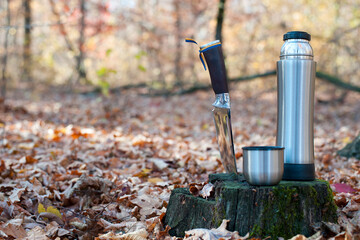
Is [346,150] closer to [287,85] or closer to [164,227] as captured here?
[287,85]

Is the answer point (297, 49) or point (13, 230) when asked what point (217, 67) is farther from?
point (13, 230)

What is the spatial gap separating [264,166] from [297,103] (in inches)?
19.0

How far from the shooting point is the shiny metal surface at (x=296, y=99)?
212 cm

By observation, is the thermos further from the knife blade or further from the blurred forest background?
the blurred forest background

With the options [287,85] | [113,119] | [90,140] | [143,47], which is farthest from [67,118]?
[143,47]

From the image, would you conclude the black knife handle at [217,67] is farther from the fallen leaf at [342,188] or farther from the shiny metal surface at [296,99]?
the fallen leaf at [342,188]

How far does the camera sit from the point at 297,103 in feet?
7.00

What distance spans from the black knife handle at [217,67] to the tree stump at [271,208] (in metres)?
0.61

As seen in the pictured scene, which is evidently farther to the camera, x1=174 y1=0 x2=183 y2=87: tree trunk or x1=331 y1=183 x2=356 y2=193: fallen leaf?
x1=174 y1=0 x2=183 y2=87: tree trunk

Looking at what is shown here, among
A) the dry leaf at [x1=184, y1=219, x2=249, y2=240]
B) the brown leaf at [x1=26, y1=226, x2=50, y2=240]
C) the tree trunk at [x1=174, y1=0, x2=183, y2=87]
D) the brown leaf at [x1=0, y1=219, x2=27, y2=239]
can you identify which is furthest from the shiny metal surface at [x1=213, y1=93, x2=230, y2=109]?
the tree trunk at [x1=174, y1=0, x2=183, y2=87]

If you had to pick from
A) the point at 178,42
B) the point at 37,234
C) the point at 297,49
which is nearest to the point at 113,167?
the point at 37,234

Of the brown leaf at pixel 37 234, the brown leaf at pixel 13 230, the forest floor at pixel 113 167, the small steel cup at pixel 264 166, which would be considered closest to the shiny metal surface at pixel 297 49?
the small steel cup at pixel 264 166

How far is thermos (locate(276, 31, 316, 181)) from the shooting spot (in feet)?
6.95

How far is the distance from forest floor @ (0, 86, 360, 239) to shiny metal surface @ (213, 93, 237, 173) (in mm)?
584
